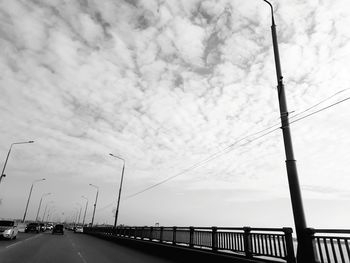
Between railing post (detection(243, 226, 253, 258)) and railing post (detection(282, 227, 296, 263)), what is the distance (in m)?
1.57

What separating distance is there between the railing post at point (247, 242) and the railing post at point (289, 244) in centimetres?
157

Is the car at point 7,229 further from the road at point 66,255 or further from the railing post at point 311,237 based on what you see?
the railing post at point 311,237

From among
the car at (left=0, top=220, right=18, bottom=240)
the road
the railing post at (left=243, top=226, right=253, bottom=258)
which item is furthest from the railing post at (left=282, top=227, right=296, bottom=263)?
the car at (left=0, top=220, right=18, bottom=240)

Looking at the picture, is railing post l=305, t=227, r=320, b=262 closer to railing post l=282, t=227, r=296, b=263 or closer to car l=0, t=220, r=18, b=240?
railing post l=282, t=227, r=296, b=263

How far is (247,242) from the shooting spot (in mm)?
9438

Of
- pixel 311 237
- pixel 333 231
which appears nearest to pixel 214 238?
pixel 311 237

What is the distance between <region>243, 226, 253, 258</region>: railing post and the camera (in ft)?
30.5

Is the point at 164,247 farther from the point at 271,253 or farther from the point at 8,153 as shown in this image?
the point at 8,153

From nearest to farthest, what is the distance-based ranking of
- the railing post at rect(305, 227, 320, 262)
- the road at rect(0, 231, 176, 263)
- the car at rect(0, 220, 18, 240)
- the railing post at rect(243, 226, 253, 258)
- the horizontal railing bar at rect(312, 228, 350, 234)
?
the horizontal railing bar at rect(312, 228, 350, 234), the railing post at rect(305, 227, 320, 262), the railing post at rect(243, 226, 253, 258), the road at rect(0, 231, 176, 263), the car at rect(0, 220, 18, 240)

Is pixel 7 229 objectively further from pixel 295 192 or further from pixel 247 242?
pixel 295 192

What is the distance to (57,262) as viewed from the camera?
10.8 meters

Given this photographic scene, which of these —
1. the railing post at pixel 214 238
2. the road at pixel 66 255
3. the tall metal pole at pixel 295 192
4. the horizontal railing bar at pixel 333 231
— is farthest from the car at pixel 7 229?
the horizontal railing bar at pixel 333 231

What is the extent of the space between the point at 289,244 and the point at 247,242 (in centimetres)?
176

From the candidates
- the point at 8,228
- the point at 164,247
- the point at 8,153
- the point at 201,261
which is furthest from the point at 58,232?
the point at 201,261
